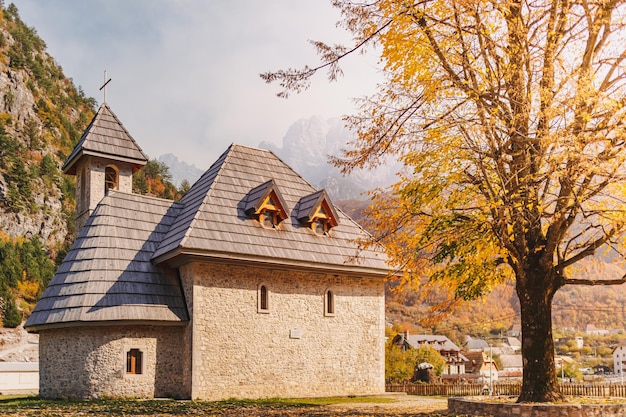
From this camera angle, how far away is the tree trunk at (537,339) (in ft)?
40.2

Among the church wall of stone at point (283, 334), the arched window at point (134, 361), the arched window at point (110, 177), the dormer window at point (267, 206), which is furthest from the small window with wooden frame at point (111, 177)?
the arched window at point (134, 361)

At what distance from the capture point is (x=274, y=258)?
19953 mm

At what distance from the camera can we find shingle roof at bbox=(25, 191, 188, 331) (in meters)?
17.8

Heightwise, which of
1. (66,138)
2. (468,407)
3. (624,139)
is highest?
(66,138)

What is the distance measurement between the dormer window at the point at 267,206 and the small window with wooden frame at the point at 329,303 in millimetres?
2884

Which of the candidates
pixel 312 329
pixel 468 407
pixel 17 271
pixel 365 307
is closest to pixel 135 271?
pixel 312 329

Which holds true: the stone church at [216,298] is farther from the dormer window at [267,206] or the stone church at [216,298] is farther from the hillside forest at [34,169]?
the hillside forest at [34,169]

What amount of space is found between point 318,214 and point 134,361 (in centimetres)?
784

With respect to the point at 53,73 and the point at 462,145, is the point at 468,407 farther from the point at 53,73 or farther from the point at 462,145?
the point at 53,73

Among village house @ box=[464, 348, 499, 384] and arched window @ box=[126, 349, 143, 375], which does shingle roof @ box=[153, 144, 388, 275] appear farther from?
village house @ box=[464, 348, 499, 384]

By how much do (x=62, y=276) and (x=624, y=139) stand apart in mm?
15430

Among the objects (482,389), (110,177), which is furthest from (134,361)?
(482,389)

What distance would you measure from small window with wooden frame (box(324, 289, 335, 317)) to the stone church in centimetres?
4

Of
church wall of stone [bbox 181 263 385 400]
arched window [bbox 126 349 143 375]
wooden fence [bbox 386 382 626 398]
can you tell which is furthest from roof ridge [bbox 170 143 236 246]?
wooden fence [bbox 386 382 626 398]
